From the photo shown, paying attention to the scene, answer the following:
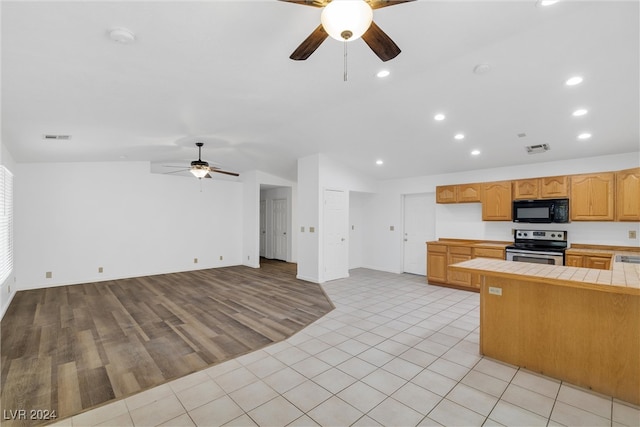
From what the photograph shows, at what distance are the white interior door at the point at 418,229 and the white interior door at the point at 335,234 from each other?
1.63 metres

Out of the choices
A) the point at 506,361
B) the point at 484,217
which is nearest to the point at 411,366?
the point at 506,361

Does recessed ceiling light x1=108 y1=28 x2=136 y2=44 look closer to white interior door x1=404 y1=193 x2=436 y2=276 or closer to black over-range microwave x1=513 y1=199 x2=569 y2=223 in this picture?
black over-range microwave x1=513 y1=199 x2=569 y2=223

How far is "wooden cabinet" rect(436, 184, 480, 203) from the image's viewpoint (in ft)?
18.6

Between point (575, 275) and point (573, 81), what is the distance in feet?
6.50

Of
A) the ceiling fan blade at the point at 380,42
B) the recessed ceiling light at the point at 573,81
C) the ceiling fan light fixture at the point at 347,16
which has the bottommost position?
the ceiling fan light fixture at the point at 347,16

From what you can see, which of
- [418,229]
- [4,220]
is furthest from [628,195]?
[4,220]

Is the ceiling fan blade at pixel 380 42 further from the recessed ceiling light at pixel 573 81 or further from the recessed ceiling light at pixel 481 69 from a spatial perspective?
the recessed ceiling light at pixel 573 81

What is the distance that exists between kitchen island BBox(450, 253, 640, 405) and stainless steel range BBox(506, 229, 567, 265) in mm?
1763

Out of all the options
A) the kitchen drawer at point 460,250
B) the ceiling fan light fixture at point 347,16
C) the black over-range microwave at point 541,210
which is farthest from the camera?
the kitchen drawer at point 460,250

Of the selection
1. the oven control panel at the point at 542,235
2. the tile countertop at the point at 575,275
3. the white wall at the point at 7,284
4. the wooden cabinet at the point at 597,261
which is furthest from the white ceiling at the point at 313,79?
the tile countertop at the point at 575,275

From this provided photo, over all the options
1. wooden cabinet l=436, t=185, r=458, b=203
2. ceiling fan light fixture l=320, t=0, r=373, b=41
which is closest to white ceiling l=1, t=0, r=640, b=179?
ceiling fan light fixture l=320, t=0, r=373, b=41

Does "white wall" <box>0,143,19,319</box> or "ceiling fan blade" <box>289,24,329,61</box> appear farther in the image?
"white wall" <box>0,143,19,319</box>

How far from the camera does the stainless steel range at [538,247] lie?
4.59 meters

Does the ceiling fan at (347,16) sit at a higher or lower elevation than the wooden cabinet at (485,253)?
higher
